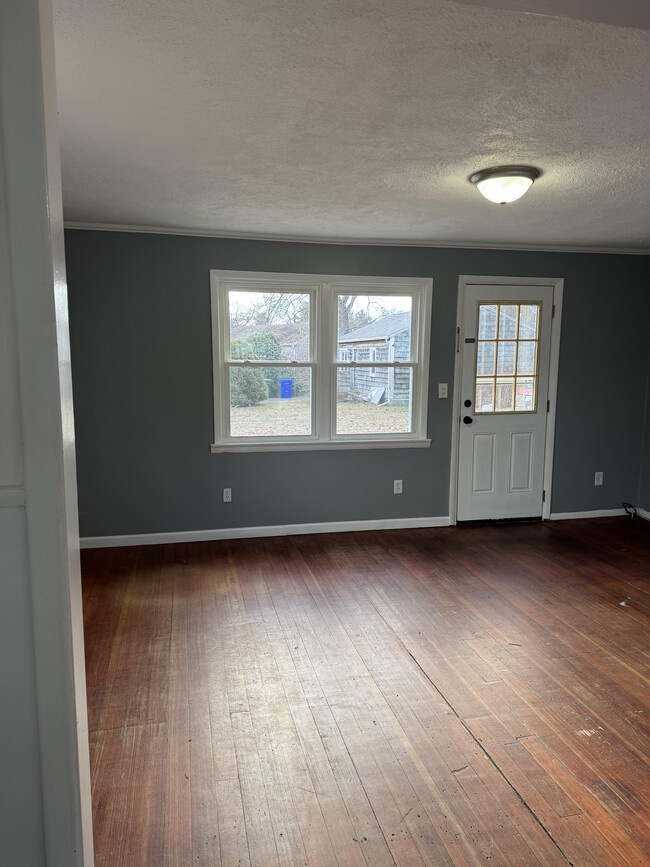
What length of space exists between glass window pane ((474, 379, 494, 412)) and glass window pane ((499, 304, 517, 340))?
1.38ft

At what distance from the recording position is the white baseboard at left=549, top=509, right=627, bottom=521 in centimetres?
535

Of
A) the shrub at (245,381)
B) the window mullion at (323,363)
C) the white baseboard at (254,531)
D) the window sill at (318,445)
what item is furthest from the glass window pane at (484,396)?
the shrub at (245,381)

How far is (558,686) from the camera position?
8.82 feet

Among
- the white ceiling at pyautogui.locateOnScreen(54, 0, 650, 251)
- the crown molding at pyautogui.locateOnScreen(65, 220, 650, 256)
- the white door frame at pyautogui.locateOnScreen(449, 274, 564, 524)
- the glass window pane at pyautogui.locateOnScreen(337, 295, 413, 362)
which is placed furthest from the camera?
the white door frame at pyautogui.locateOnScreen(449, 274, 564, 524)

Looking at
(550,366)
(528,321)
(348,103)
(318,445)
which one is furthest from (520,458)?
(348,103)

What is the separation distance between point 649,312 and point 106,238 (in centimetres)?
469

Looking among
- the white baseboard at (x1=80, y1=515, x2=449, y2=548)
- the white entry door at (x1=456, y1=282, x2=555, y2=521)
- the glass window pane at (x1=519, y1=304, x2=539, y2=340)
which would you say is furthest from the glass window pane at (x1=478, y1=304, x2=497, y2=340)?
the white baseboard at (x1=80, y1=515, x2=449, y2=548)

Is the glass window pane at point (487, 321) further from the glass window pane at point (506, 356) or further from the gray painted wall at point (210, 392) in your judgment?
the gray painted wall at point (210, 392)

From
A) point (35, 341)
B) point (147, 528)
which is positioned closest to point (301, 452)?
point (147, 528)

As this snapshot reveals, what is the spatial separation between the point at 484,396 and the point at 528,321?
0.76m

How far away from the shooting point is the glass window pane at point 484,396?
16.7 ft

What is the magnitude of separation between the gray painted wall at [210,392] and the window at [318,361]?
105 mm

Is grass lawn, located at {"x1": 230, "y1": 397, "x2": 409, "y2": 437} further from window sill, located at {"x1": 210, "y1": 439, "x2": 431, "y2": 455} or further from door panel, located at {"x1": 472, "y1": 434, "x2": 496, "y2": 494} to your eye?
door panel, located at {"x1": 472, "y1": 434, "x2": 496, "y2": 494}

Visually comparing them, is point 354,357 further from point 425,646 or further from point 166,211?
point 425,646
